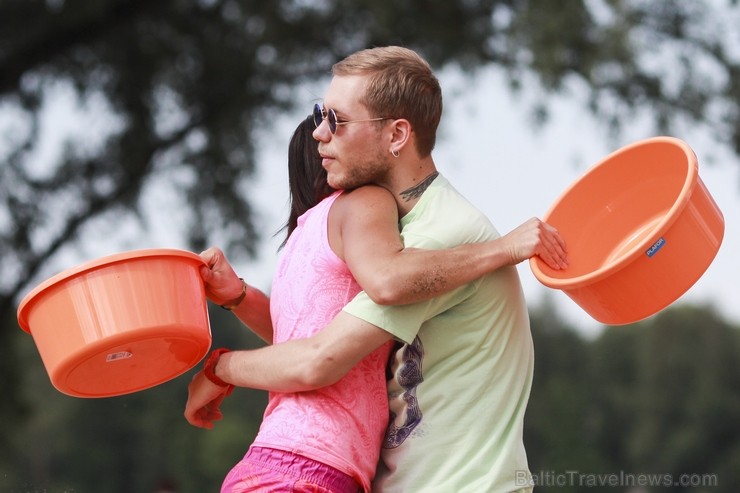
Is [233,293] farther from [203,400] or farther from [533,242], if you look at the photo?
[533,242]

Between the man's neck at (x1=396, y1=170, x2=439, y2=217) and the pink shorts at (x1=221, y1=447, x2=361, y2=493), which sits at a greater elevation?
the man's neck at (x1=396, y1=170, x2=439, y2=217)

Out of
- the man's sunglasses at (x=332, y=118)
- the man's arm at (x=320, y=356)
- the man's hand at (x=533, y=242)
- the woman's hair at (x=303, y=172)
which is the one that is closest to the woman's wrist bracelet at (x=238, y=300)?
the woman's hair at (x=303, y=172)

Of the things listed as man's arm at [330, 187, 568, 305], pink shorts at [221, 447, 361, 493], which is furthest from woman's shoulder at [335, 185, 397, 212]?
pink shorts at [221, 447, 361, 493]

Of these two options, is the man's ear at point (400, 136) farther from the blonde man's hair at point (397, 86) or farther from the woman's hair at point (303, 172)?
the woman's hair at point (303, 172)

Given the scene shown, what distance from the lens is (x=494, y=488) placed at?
2852 millimetres

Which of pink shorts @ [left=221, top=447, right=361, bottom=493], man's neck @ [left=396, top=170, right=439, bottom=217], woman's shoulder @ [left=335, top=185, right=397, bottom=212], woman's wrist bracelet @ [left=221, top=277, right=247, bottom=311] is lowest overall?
pink shorts @ [left=221, top=447, right=361, bottom=493]

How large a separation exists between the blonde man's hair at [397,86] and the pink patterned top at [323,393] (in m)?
0.26

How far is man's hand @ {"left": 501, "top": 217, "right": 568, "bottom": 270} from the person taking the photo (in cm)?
291

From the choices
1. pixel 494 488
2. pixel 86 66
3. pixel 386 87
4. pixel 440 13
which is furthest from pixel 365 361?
pixel 86 66

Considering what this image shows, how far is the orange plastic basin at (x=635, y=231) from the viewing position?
295 centimetres

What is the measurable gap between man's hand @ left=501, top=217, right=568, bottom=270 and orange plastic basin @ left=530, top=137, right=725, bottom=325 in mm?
46

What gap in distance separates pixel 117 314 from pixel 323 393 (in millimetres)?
558

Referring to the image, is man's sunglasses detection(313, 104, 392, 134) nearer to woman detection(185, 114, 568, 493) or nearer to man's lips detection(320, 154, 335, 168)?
man's lips detection(320, 154, 335, 168)

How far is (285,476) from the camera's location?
2.84m
